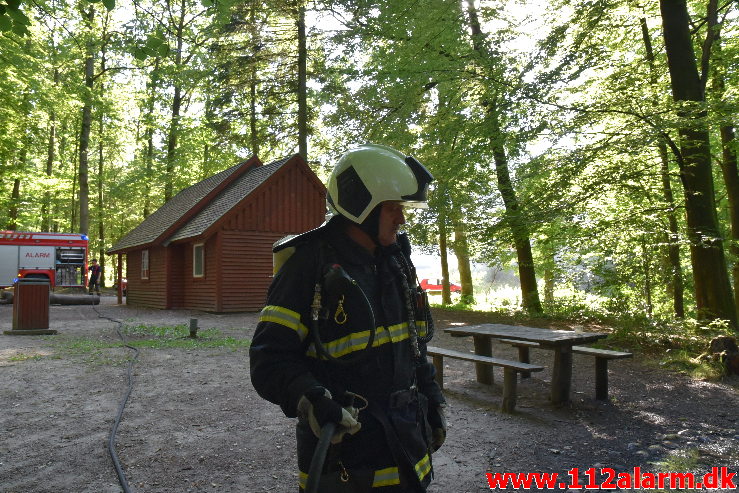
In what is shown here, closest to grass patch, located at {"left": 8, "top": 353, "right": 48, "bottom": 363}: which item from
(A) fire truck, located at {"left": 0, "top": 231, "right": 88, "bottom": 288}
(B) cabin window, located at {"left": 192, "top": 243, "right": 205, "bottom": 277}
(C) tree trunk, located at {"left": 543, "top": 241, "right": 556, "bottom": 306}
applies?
(B) cabin window, located at {"left": 192, "top": 243, "right": 205, "bottom": 277}

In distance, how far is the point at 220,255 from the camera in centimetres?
1848

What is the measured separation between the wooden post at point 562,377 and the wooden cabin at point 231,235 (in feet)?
45.8

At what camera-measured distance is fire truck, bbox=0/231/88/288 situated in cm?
2580

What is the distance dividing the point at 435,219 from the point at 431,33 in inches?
216

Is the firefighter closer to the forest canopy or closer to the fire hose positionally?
the fire hose

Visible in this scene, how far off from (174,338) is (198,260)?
827cm

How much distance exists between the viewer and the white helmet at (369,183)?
229 cm

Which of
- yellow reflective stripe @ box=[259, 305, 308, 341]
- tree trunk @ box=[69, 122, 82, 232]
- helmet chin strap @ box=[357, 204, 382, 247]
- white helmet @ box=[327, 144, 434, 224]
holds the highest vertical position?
tree trunk @ box=[69, 122, 82, 232]

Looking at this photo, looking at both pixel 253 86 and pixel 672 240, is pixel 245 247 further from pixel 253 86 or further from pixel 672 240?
pixel 672 240

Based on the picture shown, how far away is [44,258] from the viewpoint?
26.8 m

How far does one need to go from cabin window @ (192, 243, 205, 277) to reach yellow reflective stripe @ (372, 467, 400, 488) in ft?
61.4

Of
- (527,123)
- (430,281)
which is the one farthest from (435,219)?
(430,281)

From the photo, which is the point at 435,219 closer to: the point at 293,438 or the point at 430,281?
the point at 293,438

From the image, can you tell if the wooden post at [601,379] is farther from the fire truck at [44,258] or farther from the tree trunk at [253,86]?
the fire truck at [44,258]
